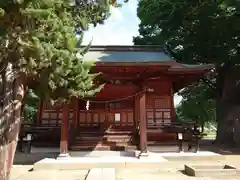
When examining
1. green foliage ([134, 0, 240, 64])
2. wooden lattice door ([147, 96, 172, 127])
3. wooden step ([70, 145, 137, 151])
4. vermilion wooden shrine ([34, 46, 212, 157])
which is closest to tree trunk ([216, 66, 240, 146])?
green foliage ([134, 0, 240, 64])

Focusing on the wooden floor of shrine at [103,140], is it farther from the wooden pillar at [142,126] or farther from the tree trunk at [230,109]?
the tree trunk at [230,109]

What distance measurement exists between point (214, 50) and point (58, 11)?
14.2 metres

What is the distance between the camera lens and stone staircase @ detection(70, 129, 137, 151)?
12.9 m

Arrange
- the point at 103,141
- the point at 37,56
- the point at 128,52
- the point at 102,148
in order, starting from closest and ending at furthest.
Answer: the point at 37,56, the point at 102,148, the point at 103,141, the point at 128,52

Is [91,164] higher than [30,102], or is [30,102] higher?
[30,102]

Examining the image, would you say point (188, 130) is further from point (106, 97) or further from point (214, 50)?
point (214, 50)

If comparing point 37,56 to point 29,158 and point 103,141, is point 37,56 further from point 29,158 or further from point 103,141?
point 103,141

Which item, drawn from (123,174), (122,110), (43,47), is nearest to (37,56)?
(43,47)

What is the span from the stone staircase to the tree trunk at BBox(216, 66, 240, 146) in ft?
28.3

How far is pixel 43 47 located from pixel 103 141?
27.4 feet

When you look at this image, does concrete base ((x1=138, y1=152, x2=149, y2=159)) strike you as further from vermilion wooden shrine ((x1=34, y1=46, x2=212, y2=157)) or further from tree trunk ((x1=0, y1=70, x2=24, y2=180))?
tree trunk ((x1=0, y1=70, x2=24, y2=180))

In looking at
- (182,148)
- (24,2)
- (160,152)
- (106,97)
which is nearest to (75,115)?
(106,97)

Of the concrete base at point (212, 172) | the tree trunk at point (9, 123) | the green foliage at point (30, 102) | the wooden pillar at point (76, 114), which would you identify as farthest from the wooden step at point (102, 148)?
the tree trunk at point (9, 123)

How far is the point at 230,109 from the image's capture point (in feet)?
62.1
